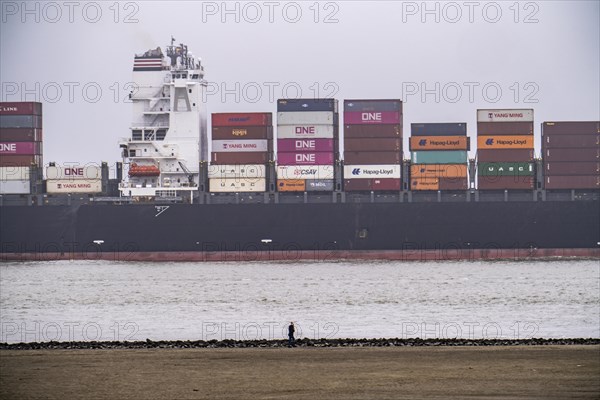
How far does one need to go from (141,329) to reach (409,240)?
108ft

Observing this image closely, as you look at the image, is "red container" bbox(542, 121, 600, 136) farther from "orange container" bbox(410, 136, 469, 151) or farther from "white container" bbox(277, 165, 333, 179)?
"white container" bbox(277, 165, 333, 179)

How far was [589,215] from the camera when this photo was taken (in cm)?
6375

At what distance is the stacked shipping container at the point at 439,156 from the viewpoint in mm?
63000

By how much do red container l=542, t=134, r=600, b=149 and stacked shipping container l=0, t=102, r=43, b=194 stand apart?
2826cm

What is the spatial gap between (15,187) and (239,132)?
1339cm

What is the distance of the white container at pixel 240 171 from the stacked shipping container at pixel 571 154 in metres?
15.5

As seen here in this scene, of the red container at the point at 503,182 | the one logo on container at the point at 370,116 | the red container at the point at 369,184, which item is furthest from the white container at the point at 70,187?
the red container at the point at 503,182

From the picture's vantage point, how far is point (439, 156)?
6334cm

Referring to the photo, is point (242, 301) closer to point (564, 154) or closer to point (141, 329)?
point (141, 329)

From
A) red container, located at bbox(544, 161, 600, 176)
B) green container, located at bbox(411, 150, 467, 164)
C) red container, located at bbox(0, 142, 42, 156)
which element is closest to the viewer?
red container, located at bbox(544, 161, 600, 176)

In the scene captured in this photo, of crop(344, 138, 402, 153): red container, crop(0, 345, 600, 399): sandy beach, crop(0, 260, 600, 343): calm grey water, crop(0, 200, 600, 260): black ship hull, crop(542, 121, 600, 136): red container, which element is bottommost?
crop(0, 260, 600, 343): calm grey water

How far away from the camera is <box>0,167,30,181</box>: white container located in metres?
65.8

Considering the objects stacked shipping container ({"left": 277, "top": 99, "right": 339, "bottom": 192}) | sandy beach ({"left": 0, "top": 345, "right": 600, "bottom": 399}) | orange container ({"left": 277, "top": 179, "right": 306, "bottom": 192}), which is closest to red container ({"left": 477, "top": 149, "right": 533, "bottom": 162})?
stacked shipping container ({"left": 277, "top": 99, "right": 339, "bottom": 192})

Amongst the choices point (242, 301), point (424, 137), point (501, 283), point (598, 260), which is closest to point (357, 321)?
point (242, 301)
